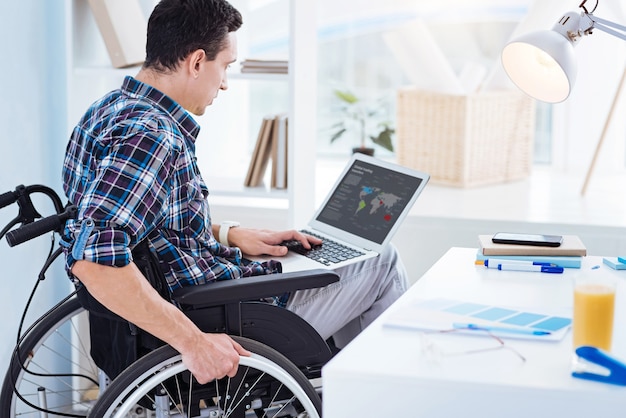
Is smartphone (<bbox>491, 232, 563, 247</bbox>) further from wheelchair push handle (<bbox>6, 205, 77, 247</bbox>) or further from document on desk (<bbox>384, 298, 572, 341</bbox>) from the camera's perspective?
wheelchair push handle (<bbox>6, 205, 77, 247</bbox>)

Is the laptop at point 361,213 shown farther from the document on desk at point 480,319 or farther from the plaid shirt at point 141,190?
the document on desk at point 480,319

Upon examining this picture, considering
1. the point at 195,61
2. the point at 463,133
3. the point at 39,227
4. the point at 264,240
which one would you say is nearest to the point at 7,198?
the point at 39,227

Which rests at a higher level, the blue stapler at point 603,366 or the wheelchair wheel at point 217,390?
the blue stapler at point 603,366

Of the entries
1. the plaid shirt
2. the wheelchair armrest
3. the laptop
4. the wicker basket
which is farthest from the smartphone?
the wicker basket

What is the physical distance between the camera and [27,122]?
249cm

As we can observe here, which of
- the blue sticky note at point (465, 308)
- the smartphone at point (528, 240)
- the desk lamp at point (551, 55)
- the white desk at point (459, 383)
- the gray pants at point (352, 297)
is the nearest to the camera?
the white desk at point (459, 383)

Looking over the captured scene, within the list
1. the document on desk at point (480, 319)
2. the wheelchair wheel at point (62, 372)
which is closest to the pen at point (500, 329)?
the document on desk at point (480, 319)

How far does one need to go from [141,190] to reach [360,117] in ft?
8.41

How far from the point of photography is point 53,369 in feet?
8.68

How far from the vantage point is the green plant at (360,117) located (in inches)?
160

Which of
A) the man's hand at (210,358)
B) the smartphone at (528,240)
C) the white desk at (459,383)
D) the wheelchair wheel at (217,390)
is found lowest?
the wheelchair wheel at (217,390)

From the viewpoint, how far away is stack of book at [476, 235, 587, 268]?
5.91ft

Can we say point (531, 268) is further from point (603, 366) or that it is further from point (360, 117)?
point (360, 117)

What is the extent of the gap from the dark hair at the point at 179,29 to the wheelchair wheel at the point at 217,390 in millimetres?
627
